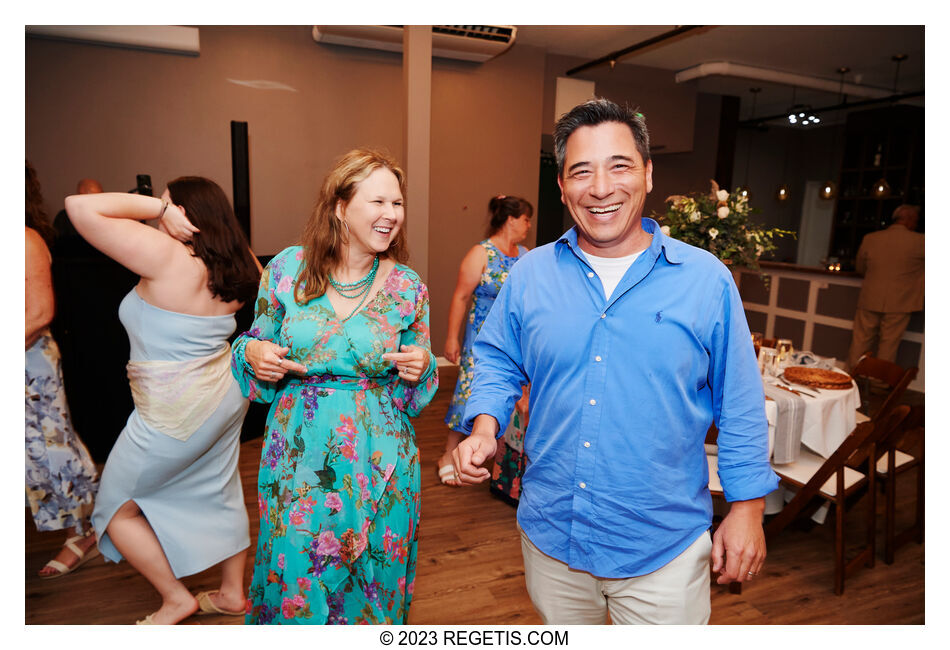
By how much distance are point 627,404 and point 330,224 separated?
946mm

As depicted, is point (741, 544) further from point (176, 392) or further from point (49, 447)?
point (49, 447)

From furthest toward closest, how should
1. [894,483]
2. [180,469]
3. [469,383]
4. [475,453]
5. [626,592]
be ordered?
[469,383] → [894,483] → [180,469] → [626,592] → [475,453]

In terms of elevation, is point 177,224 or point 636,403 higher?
point 177,224

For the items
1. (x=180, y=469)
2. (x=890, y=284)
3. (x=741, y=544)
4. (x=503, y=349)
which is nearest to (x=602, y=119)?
(x=503, y=349)

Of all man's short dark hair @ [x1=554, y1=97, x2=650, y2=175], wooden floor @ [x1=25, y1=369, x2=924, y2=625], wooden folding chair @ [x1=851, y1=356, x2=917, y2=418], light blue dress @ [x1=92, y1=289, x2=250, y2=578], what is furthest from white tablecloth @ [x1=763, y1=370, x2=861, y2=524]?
light blue dress @ [x1=92, y1=289, x2=250, y2=578]

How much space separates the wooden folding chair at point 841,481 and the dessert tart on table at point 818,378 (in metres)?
0.28

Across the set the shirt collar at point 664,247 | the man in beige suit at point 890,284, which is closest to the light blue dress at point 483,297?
the shirt collar at point 664,247

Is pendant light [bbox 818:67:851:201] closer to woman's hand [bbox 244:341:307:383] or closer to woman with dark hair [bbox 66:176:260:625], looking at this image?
woman with dark hair [bbox 66:176:260:625]

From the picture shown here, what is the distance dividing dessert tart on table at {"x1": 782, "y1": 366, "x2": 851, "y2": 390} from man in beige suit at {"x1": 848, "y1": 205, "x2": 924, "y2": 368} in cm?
321

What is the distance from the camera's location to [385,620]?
174 centimetres

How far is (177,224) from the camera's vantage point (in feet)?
6.64

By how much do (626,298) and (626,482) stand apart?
40 cm

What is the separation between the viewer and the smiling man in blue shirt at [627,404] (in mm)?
1270
